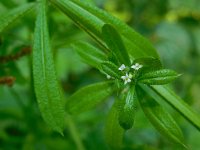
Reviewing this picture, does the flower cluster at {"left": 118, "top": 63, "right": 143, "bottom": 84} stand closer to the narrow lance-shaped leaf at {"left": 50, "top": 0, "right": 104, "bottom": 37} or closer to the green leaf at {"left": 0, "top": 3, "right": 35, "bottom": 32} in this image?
the narrow lance-shaped leaf at {"left": 50, "top": 0, "right": 104, "bottom": 37}

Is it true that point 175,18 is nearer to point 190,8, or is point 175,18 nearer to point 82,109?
point 190,8

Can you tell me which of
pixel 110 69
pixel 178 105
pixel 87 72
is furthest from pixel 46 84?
pixel 87 72

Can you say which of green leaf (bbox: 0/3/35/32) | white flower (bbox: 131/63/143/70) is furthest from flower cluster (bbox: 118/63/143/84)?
green leaf (bbox: 0/3/35/32)

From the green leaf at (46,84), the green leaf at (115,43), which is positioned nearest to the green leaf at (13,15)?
the green leaf at (46,84)

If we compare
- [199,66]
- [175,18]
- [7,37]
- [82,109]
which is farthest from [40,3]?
[175,18]

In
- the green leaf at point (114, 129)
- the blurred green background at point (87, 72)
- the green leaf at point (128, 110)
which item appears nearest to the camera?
the green leaf at point (128, 110)

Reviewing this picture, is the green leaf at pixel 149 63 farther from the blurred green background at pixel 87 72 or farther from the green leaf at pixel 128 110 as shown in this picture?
the blurred green background at pixel 87 72
